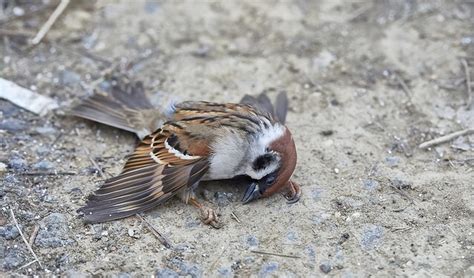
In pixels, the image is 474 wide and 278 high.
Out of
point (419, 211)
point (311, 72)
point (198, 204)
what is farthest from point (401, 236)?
point (311, 72)

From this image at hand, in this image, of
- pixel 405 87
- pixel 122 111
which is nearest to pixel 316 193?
pixel 405 87

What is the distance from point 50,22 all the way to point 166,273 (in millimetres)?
2977

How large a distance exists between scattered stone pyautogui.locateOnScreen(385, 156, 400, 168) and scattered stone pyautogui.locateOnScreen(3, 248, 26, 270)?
2.41 metres

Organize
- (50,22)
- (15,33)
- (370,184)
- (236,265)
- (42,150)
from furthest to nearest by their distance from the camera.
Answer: (50,22) → (15,33) → (42,150) → (370,184) → (236,265)

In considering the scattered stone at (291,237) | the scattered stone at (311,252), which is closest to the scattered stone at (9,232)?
the scattered stone at (291,237)

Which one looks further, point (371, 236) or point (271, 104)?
point (271, 104)

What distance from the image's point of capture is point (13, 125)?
5.20 m

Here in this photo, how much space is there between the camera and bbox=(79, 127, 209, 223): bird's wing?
4.44 m

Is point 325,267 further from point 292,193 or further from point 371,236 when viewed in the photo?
point 292,193

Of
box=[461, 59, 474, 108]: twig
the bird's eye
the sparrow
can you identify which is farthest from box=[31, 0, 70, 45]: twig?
box=[461, 59, 474, 108]: twig

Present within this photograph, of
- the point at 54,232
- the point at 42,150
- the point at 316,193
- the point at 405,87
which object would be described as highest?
the point at 54,232

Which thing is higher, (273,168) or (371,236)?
(273,168)

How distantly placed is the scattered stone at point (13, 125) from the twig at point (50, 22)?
1002 millimetres

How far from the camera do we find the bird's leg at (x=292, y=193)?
Answer: 4613 millimetres
